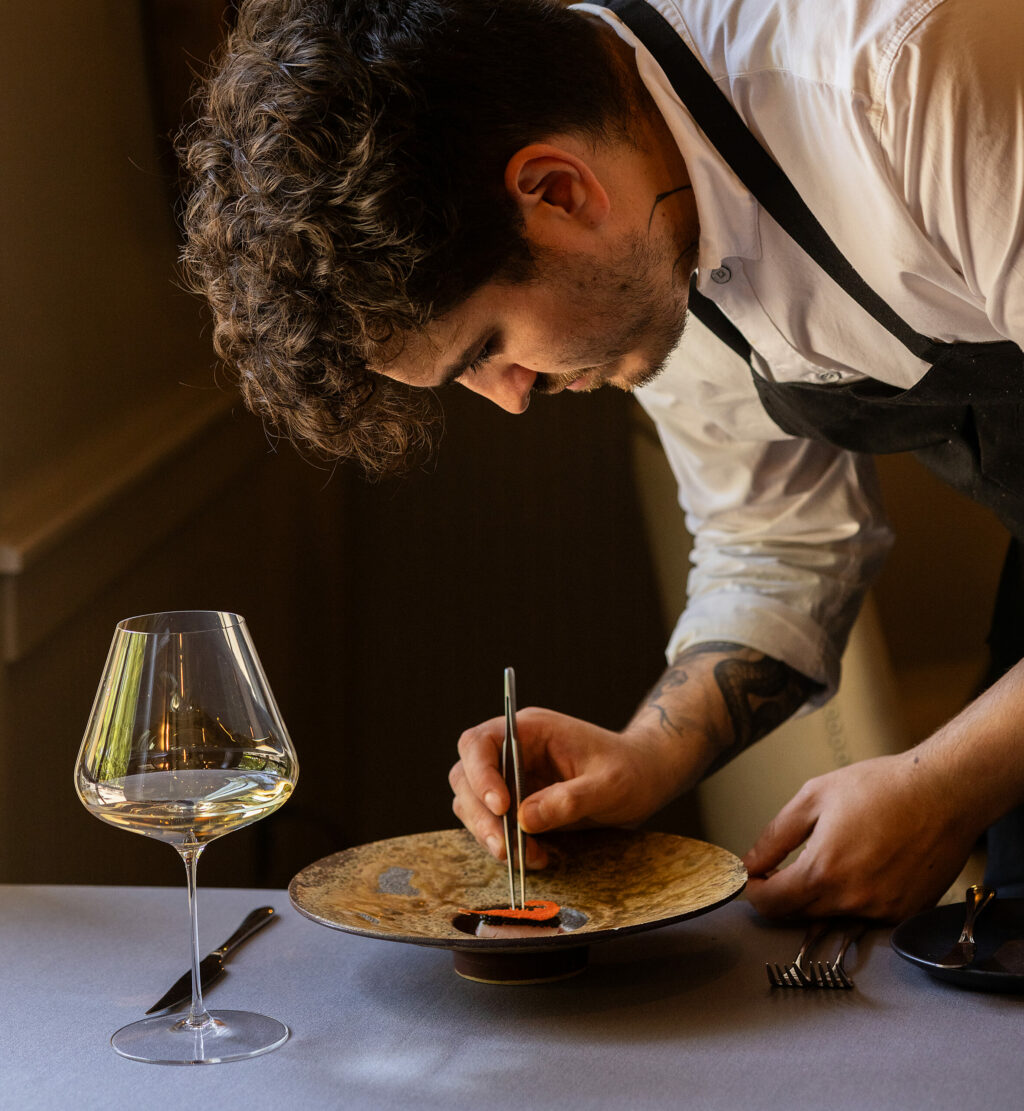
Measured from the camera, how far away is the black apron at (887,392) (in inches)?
40.2

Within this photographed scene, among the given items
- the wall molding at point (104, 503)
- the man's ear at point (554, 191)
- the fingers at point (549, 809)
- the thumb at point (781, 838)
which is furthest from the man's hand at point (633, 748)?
→ the wall molding at point (104, 503)

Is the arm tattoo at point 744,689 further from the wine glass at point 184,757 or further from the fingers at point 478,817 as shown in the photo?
the wine glass at point 184,757

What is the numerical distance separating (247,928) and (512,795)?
23cm

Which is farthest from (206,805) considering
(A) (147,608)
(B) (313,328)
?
(A) (147,608)

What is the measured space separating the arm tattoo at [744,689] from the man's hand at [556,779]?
0.15 metres

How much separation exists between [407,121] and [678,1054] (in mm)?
667

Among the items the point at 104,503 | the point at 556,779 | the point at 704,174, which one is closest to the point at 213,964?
the point at 556,779

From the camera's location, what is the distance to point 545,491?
2.43m

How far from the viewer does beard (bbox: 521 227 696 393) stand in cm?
107

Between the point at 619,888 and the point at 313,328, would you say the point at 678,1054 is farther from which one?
the point at 313,328

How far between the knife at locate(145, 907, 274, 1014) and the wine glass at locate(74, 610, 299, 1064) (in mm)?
47

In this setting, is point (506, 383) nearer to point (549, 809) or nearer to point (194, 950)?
point (549, 809)

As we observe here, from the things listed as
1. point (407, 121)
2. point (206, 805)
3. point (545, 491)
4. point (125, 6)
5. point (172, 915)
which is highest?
point (125, 6)

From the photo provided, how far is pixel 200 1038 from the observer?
753mm
